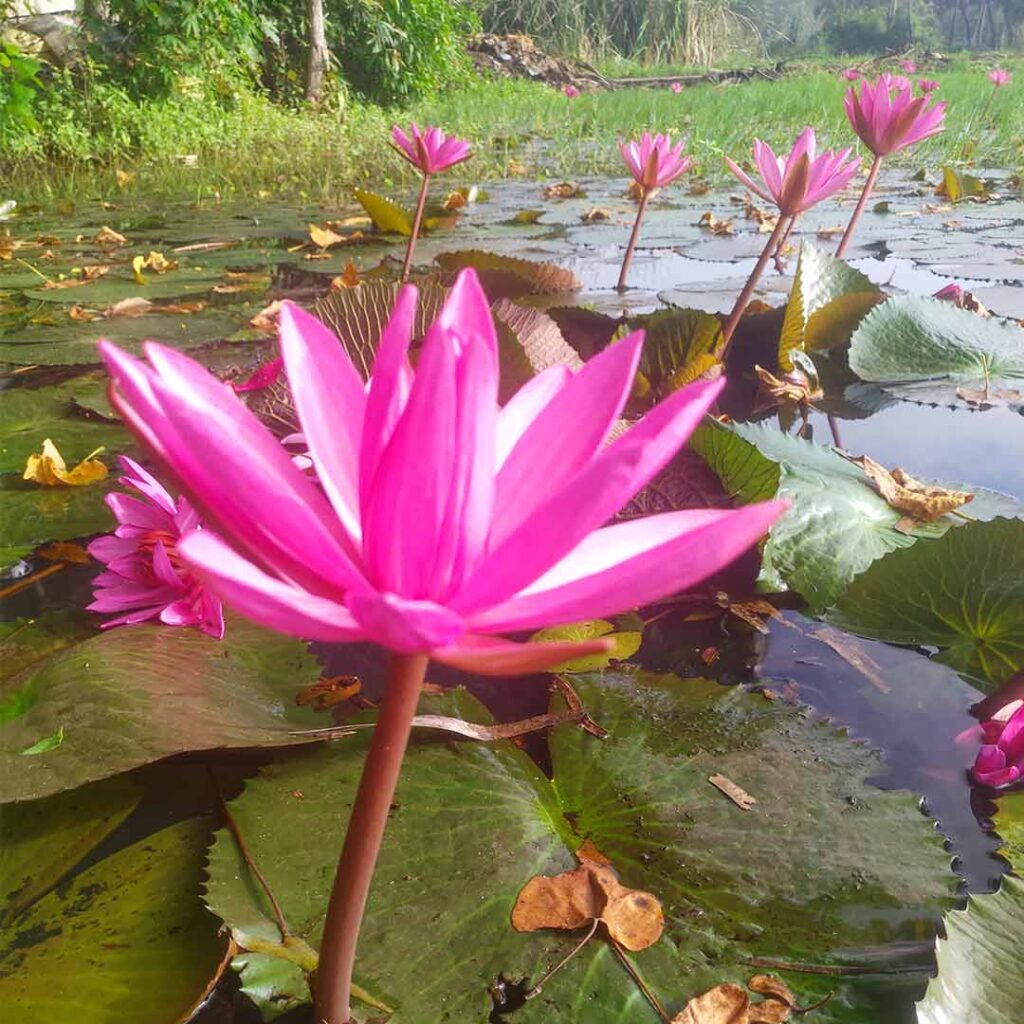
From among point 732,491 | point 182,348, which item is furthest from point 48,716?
point 182,348

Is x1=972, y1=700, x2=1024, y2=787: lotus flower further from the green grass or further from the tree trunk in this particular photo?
the tree trunk

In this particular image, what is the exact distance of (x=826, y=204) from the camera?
190 inches

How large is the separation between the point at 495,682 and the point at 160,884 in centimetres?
38

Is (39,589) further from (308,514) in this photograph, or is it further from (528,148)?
(528,148)

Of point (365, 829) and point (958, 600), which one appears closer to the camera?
point (365, 829)

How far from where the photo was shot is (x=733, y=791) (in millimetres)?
666

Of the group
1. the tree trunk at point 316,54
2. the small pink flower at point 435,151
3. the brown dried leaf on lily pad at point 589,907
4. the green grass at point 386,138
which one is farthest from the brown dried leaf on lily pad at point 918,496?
the tree trunk at point 316,54

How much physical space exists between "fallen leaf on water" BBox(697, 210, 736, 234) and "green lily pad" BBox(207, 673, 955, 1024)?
3.08 meters

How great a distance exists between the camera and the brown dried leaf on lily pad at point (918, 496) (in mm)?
1086

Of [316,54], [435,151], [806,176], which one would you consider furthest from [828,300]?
[316,54]

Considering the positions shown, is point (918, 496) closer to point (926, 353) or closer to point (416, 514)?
point (926, 353)

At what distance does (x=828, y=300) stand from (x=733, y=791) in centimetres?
147

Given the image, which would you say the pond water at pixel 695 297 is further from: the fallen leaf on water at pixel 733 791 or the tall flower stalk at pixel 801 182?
the tall flower stalk at pixel 801 182

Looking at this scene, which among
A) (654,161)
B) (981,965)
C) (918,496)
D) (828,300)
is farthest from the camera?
(654,161)
